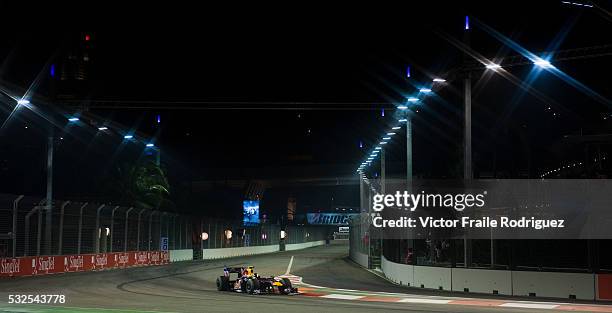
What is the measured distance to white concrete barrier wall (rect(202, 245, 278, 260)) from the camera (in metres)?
73.4

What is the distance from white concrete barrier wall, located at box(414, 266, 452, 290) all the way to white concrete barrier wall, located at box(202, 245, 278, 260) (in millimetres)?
42365

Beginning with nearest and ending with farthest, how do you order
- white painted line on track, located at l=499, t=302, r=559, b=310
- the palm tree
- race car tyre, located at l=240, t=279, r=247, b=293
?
white painted line on track, located at l=499, t=302, r=559, b=310, race car tyre, located at l=240, t=279, r=247, b=293, the palm tree

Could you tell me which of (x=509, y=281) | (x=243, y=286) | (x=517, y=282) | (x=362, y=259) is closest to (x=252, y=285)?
(x=243, y=286)

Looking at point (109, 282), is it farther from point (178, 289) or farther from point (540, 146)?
point (540, 146)

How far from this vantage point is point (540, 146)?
6241 cm

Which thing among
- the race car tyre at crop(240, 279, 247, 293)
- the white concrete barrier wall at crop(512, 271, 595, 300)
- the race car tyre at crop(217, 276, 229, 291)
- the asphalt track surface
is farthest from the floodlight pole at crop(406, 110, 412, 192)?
the race car tyre at crop(240, 279, 247, 293)

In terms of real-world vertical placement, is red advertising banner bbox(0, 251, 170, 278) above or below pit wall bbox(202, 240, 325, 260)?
above

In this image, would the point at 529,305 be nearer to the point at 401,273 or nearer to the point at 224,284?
the point at 401,273

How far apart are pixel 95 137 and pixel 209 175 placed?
27.8 meters

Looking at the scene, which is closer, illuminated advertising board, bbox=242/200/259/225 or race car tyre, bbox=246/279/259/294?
race car tyre, bbox=246/279/259/294

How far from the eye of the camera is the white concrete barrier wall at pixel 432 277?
2973 cm

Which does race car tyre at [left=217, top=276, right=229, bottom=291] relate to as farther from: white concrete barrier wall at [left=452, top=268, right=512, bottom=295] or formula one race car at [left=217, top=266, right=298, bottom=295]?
white concrete barrier wall at [left=452, top=268, right=512, bottom=295]

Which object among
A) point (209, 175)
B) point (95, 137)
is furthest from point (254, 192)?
point (95, 137)

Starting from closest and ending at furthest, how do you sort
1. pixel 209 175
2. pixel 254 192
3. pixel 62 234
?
pixel 62 234, pixel 209 175, pixel 254 192
